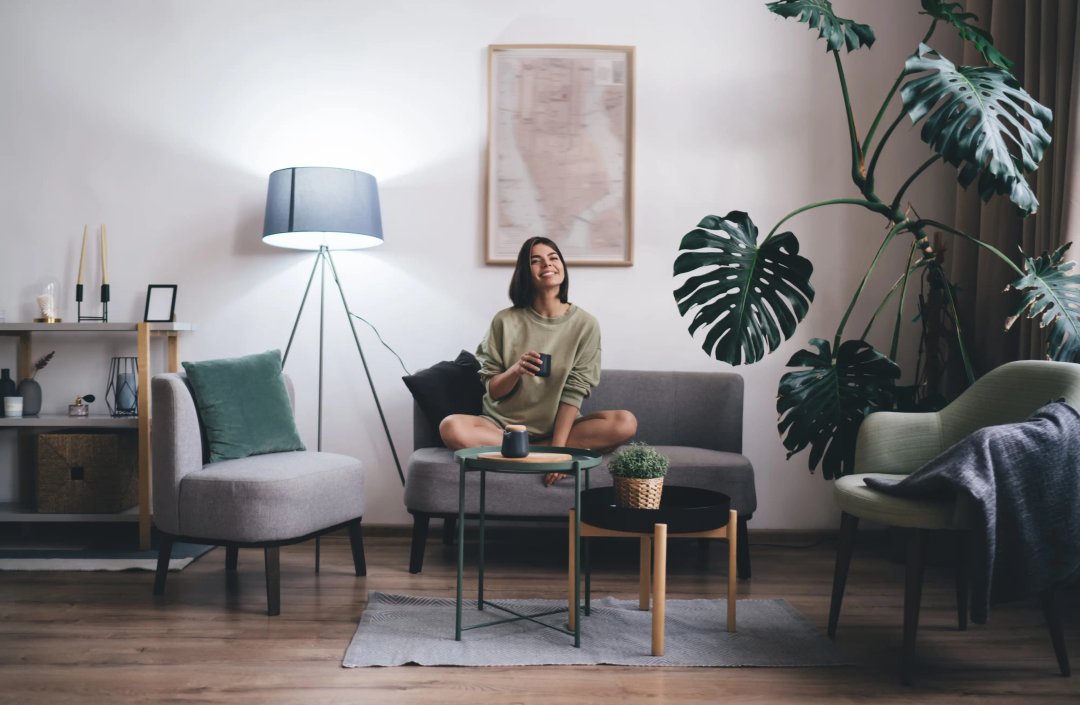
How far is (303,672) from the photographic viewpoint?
1931 mm

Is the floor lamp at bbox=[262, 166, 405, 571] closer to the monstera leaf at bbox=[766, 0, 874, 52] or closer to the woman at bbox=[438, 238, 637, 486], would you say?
the woman at bbox=[438, 238, 637, 486]

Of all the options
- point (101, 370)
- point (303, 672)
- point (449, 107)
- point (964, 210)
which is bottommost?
point (303, 672)

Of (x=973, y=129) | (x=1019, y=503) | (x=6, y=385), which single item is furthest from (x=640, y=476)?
(x=6, y=385)

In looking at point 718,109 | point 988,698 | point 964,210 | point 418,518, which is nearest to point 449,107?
point 718,109

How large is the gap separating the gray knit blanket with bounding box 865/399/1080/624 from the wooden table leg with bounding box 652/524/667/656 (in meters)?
0.62

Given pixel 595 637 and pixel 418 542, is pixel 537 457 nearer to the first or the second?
pixel 595 637

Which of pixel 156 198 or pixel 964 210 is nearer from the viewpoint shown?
pixel 964 210

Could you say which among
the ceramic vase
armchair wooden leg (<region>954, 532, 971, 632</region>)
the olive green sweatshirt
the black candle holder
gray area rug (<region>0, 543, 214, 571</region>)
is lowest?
gray area rug (<region>0, 543, 214, 571</region>)

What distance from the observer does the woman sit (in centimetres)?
295

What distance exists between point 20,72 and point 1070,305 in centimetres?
422

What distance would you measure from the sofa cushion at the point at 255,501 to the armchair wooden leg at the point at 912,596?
5.61 ft

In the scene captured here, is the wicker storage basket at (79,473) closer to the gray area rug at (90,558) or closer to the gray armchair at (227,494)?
the gray area rug at (90,558)

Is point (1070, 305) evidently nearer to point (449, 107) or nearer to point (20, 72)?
point (449, 107)

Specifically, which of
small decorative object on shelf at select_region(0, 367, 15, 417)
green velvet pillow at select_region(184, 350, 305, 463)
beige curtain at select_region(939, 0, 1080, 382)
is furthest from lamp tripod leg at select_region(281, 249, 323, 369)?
beige curtain at select_region(939, 0, 1080, 382)
